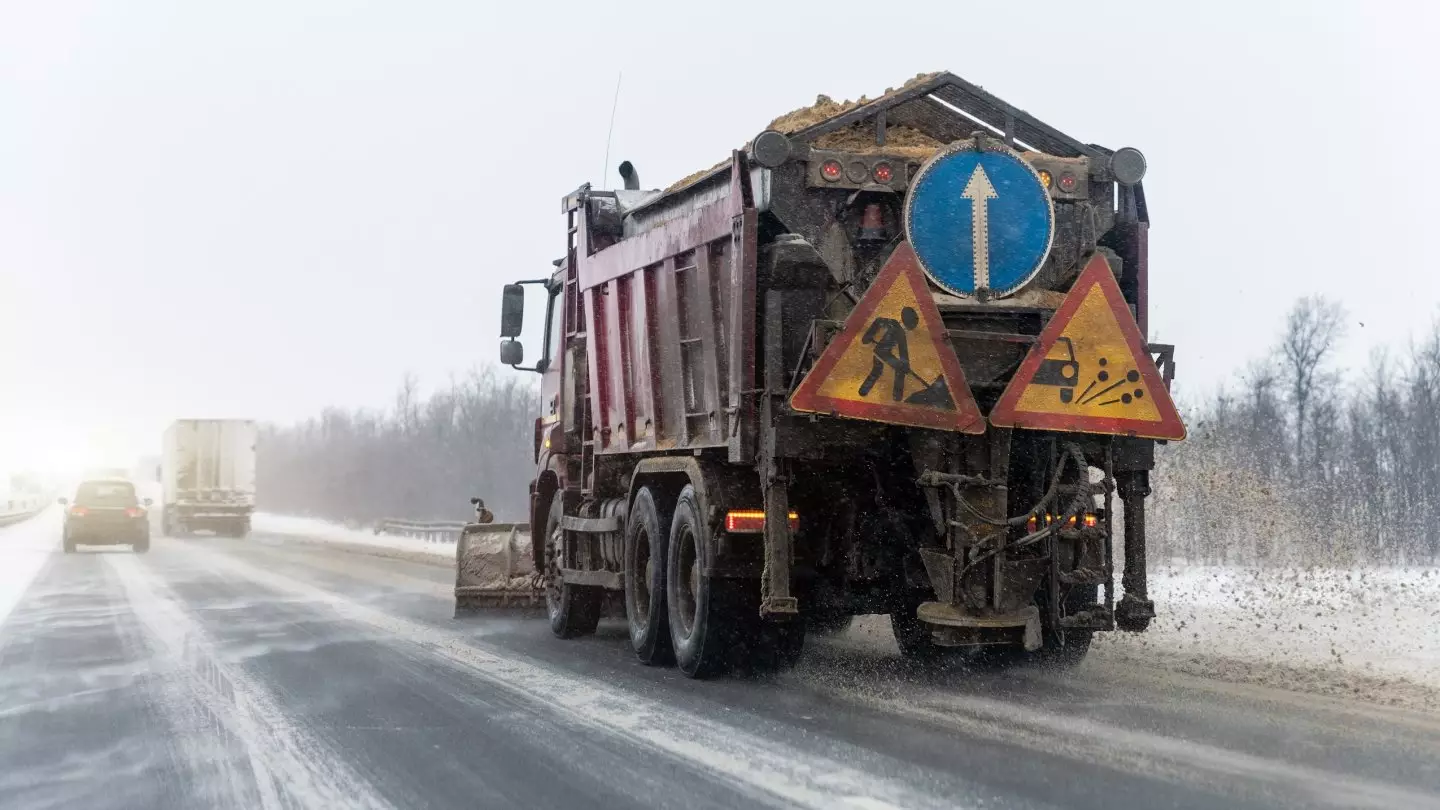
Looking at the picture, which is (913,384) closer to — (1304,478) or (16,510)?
(1304,478)

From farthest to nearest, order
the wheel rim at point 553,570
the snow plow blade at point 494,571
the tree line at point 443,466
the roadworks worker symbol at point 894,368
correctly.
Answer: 1. the tree line at point 443,466
2. the snow plow blade at point 494,571
3. the wheel rim at point 553,570
4. the roadworks worker symbol at point 894,368

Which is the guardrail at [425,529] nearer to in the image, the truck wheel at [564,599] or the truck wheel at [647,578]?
the truck wheel at [564,599]

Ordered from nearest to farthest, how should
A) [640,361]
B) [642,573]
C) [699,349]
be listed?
[699,349] → [642,573] → [640,361]

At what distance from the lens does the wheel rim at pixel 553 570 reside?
41.4ft

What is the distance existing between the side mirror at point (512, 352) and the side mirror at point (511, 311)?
0.11m

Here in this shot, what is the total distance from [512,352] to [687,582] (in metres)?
4.93

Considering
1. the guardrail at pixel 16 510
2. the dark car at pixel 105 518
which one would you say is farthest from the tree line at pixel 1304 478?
the guardrail at pixel 16 510

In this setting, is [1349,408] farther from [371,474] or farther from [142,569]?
[371,474]

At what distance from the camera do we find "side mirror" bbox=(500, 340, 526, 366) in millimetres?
13680

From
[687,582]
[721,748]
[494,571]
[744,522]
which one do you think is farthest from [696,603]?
[494,571]

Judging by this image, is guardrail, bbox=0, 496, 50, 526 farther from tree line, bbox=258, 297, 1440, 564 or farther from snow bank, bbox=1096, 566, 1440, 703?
snow bank, bbox=1096, 566, 1440, 703

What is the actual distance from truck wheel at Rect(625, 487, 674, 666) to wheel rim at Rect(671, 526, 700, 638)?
306 millimetres

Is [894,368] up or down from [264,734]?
up

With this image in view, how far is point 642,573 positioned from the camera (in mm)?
10461
